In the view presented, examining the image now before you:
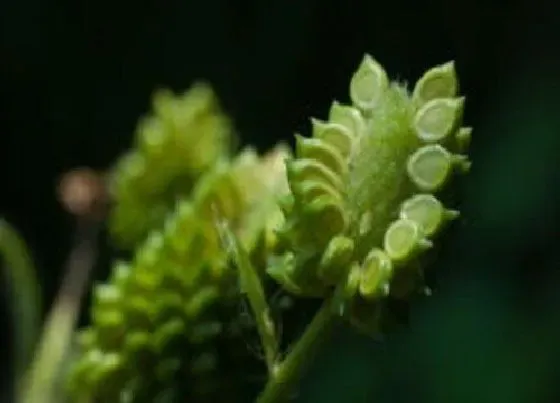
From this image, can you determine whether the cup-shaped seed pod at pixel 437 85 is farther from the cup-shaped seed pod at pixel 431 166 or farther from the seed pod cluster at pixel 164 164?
the seed pod cluster at pixel 164 164

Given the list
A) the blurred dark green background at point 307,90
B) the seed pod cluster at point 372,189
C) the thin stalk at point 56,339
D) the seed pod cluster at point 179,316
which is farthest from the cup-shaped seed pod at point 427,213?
the blurred dark green background at point 307,90

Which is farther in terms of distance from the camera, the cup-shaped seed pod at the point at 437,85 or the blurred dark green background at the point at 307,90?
the blurred dark green background at the point at 307,90

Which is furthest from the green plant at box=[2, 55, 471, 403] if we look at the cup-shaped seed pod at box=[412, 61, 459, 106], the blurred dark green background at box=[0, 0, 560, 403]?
the blurred dark green background at box=[0, 0, 560, 403]

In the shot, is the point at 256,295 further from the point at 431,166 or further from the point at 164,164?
the point at 164,164

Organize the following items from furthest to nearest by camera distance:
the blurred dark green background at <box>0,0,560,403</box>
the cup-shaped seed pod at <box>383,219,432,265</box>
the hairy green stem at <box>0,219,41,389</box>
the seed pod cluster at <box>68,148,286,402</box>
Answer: the blurred dark green background at <box>0,0,560,403</box>, the hairy green stem at <box>0,219,41,389</box>, the seed pod cluster at <box>68,148,286,402</box>, the cup-shaped seed pod at <box>383,219,432,265</box>

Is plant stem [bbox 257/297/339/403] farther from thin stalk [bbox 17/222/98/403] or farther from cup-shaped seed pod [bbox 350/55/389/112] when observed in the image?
thin stalk [bbox 17/222/98/403]

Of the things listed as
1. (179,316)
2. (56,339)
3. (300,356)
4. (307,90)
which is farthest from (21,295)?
(307,90)

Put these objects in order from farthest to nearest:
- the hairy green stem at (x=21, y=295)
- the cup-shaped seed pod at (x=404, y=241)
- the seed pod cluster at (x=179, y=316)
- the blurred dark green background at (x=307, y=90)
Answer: the blurred dark green background at (x=307, y=90) → the hairy green stem at (x=21, y=295) → the seed pod cluster at (x=179, y=316) → the cup-shaped seed pod at (x=404, y=241)
